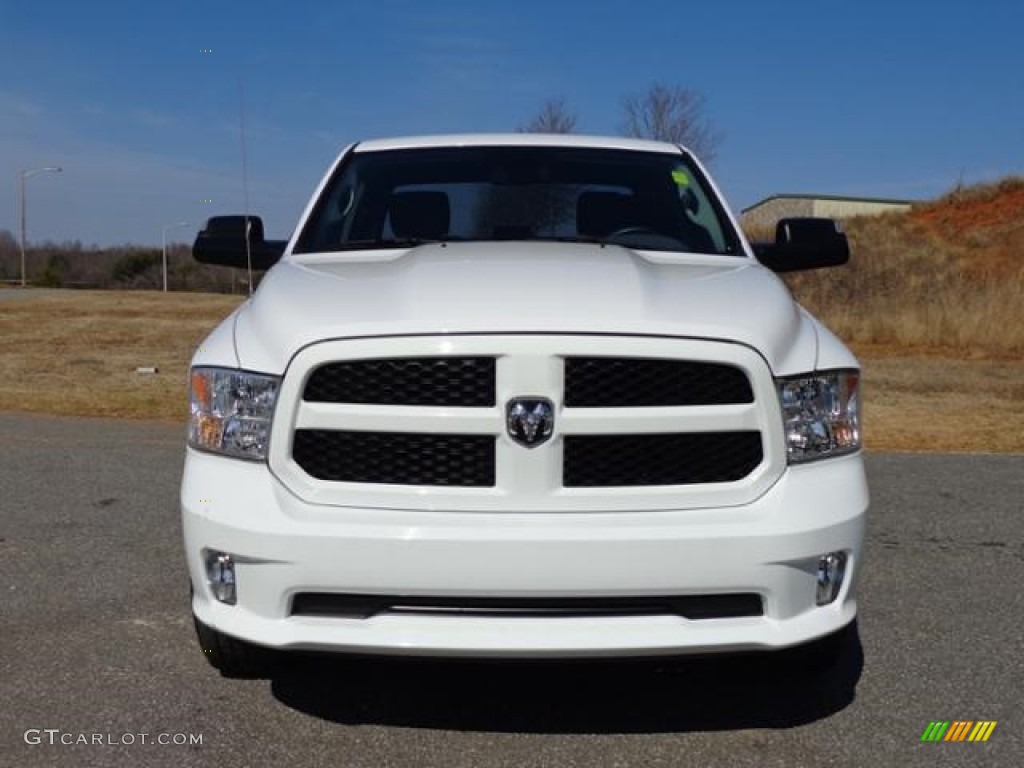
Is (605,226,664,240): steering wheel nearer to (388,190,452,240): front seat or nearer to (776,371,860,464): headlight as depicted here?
(388,190,452,240): front seat

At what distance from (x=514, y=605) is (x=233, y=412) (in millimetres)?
914

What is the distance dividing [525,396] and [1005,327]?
16.0m

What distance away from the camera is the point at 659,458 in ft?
9.12

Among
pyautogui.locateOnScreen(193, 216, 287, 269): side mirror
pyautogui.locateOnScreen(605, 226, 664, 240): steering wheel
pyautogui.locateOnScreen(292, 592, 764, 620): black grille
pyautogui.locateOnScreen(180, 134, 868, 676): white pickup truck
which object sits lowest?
pyautogui.locateOnScreen(292, 592, 764, 620): black grille

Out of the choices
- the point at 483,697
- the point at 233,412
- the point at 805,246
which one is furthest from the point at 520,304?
the point at 805,246

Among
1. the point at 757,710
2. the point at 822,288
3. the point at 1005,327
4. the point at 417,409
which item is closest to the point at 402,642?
the point at 417,409

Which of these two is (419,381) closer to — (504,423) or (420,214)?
(504,423)

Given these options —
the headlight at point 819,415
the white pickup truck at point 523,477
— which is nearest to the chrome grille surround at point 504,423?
the white pickup truck at point 523,477

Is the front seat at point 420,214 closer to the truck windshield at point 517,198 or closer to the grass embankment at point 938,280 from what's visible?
the truck windshield at point 517,198

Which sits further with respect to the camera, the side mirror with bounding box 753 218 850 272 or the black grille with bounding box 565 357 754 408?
the side mirror with bounding box 753 218 850 272

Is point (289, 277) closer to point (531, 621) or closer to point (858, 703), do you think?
point (531, 621)

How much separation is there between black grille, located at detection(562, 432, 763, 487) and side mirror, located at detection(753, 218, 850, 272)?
1733mm

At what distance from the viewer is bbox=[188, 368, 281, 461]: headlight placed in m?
2.84

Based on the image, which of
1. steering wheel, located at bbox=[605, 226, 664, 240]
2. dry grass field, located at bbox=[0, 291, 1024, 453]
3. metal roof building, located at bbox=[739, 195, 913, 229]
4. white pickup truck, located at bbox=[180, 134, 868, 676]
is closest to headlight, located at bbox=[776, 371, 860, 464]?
white pickup truck, located at bbox=[180, 134, 868, 676]
